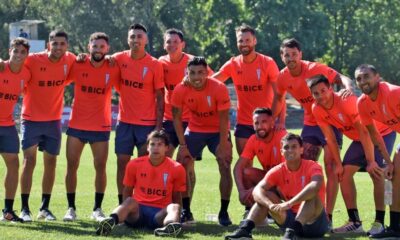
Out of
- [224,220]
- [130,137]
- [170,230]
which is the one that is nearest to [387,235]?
[224,220]

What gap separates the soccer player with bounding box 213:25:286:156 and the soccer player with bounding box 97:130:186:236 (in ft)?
5.10

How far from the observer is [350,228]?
1173cm

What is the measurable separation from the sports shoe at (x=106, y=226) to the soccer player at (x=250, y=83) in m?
2.76

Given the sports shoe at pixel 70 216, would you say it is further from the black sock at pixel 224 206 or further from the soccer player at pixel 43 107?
the black sock at pixel 224 206

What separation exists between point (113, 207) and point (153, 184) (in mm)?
3611

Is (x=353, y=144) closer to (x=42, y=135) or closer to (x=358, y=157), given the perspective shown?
(x=358, y=157)

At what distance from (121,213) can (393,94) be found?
12.0ft

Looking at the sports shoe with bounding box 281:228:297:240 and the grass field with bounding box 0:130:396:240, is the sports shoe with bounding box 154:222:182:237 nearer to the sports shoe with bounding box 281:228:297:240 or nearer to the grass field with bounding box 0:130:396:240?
the grass field with bounding box 0:130:396:240

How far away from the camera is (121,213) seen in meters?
11.2

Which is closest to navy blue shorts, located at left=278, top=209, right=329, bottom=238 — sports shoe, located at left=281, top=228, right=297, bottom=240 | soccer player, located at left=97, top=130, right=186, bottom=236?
sports shoe, located at left=281, top=228, right=297, bottom=240

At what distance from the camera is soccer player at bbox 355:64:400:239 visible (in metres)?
11.0

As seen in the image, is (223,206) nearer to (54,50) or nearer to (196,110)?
(196,110)

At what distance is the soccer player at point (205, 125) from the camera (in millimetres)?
12391

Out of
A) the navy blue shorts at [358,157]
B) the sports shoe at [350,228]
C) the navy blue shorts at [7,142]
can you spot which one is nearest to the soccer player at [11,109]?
the navy blue shorts at [7,142]
